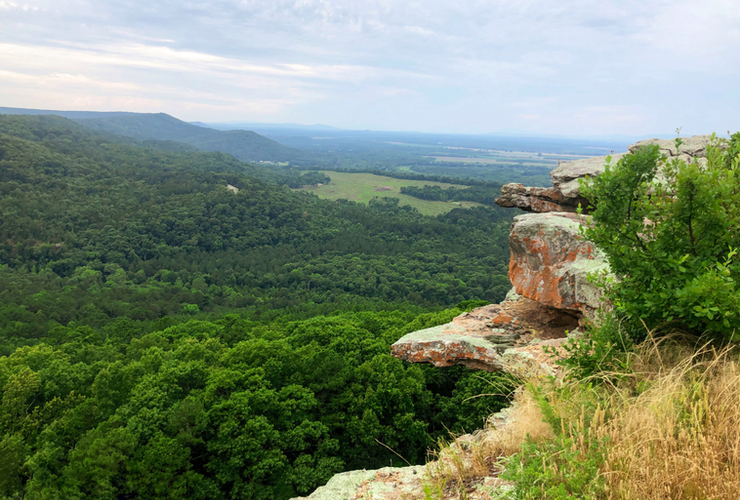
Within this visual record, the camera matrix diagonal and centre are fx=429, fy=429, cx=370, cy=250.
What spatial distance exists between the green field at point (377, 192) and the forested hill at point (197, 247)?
10934 millimetres

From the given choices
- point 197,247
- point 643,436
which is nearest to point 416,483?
point 643,436

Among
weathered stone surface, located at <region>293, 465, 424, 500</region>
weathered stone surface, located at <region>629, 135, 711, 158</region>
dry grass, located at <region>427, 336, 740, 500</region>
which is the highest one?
weathered stone surface, located at <region>629, 135, 711, 158</region>

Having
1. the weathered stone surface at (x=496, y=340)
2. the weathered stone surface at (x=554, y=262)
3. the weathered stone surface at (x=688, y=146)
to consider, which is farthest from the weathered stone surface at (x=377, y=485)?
the weathered stone surface at (x=688, y=146)

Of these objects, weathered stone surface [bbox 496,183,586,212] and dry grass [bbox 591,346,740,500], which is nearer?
dry grass [bbox 591,346,740,500]

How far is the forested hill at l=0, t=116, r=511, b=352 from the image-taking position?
70.9 metres

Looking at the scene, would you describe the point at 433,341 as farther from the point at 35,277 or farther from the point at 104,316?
the point at 35,277

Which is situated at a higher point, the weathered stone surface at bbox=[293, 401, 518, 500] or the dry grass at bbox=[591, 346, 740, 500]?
the dry grass at bbox=[591, 346, 740, 500]

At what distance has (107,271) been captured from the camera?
85188 mm

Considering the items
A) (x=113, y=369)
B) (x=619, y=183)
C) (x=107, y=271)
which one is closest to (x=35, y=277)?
(x=107, y=271)

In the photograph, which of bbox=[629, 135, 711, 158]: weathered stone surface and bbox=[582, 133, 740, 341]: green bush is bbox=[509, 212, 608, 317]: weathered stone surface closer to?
bbox=[582, 133, 740, 341]: green bush

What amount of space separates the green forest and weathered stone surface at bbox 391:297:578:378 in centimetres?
74

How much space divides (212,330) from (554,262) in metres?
28.4

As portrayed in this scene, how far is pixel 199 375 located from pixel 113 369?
428cm

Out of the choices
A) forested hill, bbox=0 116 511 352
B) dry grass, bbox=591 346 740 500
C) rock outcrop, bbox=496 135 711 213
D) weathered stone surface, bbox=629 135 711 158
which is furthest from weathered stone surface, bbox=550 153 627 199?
forested hill, bbox=0 116 511 352
